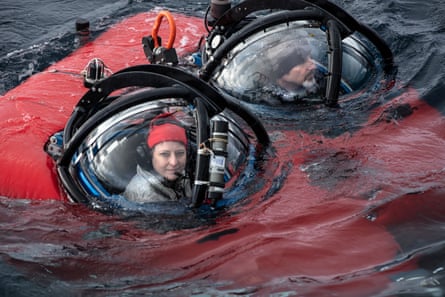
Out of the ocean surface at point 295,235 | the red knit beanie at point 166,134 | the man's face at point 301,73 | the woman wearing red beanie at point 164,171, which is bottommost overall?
the ocean surface at point 295,235

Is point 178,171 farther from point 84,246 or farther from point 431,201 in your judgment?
point 431,201

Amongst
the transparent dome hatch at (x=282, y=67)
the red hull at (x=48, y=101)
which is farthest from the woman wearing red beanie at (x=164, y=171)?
the transparent dome hatch at (x=282, y=67)

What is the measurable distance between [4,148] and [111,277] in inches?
65.5

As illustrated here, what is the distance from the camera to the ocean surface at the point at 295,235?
3859 mm

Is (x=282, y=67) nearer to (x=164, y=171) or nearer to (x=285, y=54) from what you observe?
(x=285, y=54)

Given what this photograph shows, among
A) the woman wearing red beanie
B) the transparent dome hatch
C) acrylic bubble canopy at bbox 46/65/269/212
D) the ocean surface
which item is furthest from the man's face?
the woman wearing red beanie

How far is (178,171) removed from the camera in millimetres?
4367

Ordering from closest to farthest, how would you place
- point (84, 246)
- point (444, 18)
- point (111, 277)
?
point (111, 277), point (84, 246), point (444, 18)

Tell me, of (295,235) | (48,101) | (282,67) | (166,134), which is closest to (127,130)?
(166,134)

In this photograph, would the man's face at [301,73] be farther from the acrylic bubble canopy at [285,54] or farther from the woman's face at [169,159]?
the woman's face at [169,159]

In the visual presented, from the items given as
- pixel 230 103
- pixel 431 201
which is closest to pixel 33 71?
pixel 230 103

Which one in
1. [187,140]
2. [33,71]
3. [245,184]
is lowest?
[245,184]

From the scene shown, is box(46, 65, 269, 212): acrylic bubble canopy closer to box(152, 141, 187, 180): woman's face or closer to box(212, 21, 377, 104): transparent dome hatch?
box(152, 141, 187, 180): woman's face

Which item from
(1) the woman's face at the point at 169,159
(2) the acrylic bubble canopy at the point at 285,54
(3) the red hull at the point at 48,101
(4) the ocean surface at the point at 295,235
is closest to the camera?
(4) the ocean surface at the point at 295,235
